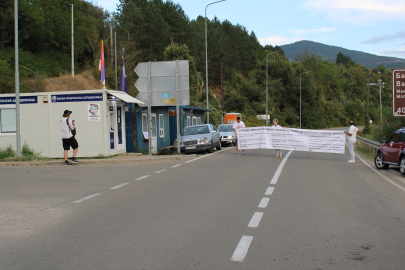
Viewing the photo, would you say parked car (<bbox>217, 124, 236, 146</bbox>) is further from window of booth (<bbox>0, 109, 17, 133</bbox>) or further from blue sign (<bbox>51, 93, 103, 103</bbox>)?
window of booth (<bbox>0, 109, 17, 133</bbox>)

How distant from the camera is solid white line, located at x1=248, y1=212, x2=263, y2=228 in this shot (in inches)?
247

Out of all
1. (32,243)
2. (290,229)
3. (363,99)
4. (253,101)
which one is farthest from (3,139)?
(363,99)

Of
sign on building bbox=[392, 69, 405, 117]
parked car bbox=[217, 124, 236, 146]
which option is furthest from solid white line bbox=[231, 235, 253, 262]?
parked car bbox=[217, 124, 236, 146]

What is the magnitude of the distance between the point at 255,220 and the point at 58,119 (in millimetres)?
13416

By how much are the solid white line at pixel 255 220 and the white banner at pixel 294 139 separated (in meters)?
12.2

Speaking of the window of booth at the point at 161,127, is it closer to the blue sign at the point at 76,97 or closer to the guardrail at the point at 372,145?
the blue sign at the point at 76,97

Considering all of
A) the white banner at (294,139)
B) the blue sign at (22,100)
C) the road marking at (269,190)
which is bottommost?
the road marking at (269,190)

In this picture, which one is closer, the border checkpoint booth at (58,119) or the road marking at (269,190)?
the road marking at (269,190)

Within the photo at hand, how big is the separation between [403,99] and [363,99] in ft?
341

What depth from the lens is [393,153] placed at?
1363 centimetres

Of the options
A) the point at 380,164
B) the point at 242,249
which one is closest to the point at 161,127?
the point at 380,164

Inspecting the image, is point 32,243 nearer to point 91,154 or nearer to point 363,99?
point 91,154

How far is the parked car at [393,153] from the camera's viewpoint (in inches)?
510

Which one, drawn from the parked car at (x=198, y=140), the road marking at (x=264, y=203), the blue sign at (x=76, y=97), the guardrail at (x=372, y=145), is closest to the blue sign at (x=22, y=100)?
the blue sign at (x=76, y=97)
